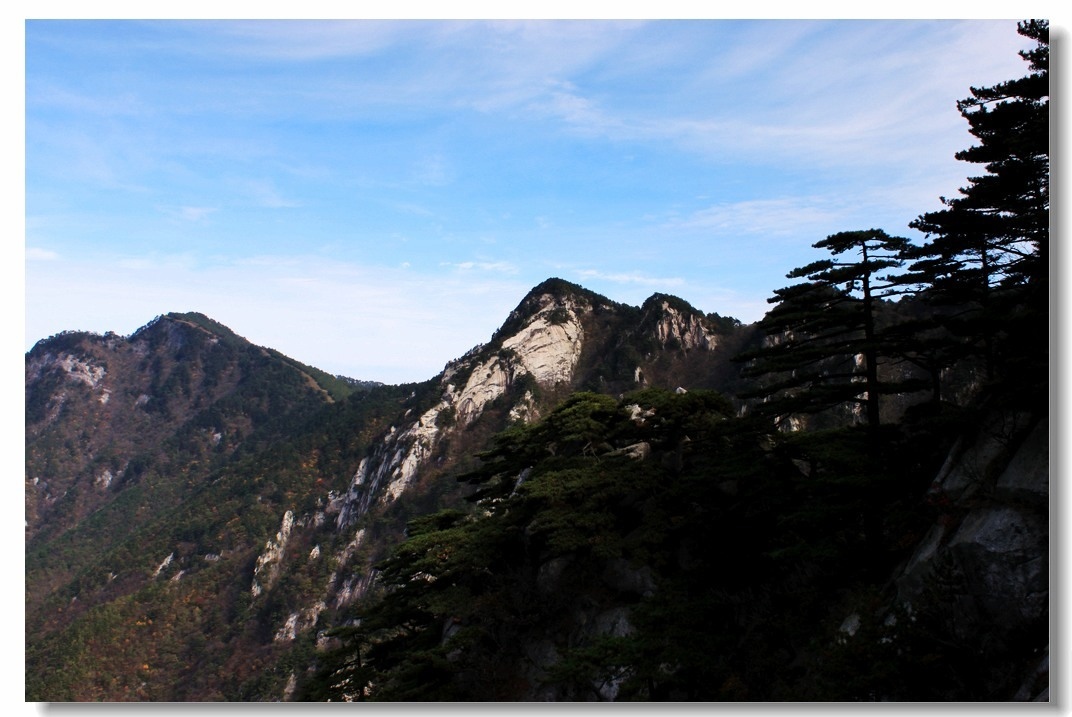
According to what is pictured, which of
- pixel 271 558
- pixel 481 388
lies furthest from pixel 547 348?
pixel 271 558

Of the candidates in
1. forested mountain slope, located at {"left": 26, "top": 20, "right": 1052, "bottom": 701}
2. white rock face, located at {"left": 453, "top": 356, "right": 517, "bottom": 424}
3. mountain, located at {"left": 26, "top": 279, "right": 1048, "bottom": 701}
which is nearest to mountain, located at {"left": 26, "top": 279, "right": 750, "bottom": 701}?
white rock face, located at {"left": 453, "top": 356, "right": 517, "bottom": 424}

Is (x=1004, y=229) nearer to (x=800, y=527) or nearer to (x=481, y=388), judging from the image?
(x=800, y=527)

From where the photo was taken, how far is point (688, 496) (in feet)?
64.6

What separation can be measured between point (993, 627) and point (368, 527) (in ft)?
310

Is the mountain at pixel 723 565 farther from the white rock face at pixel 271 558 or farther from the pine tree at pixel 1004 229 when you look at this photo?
the white rock face at pixel 271 558

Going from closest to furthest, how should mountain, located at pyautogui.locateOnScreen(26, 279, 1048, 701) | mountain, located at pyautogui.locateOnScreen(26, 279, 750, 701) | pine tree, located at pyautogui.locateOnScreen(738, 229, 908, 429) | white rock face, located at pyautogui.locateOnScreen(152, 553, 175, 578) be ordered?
mountain, located at pyautogui.locateOnScreen(26, 279, 1048, 701), pine tree, located at pyautogui.locateOnScreen(738, 229, 908, 429), mountain, located at pyautogui.locateOnScreen(26, 279, 750, 701), white rock face, located at pyautogui.locateOnScreen(152, 553, 175, 578)

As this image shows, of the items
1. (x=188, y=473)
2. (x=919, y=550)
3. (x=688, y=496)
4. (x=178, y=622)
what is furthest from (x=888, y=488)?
(x=188, y=473)

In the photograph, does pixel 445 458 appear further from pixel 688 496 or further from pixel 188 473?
pixel 188 473

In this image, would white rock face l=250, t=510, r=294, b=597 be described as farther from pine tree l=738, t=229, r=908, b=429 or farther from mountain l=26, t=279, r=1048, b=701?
pine tree l=738, t=229, r=908, b=429

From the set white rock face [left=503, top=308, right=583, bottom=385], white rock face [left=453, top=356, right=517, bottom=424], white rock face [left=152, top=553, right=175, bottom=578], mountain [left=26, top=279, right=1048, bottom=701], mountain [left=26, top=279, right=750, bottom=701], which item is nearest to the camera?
mountain [left=26, top=279, right=1048, bottom=701]

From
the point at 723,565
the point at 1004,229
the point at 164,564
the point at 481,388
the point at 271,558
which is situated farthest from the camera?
the point at 481,388

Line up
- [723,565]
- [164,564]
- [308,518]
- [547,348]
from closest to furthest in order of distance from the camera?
[723,565] → [164,564] → [308,518] → [547,348]

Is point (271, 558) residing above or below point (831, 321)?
below

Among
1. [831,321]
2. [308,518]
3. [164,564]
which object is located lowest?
[164,564]
